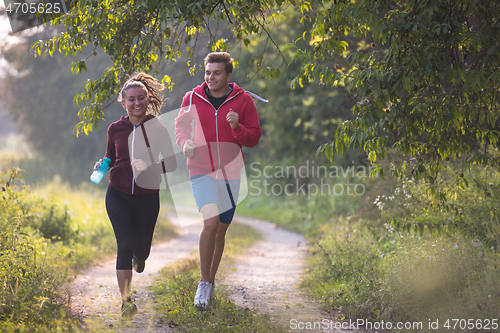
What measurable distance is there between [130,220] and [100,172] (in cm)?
51

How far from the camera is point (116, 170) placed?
4023mm

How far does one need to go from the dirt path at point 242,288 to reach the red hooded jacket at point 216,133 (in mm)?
1341

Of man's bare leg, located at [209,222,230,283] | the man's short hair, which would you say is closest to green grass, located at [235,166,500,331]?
man's bare leg, located at [209,222,230,283]

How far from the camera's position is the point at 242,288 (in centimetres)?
561

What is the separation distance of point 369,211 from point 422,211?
8.83 feet

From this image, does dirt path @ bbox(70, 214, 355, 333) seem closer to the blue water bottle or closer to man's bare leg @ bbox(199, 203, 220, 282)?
man's bare leg @ bbox(199, 203, 220, 282)

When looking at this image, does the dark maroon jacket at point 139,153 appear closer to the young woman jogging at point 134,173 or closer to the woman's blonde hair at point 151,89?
the young woman jogging at point 134,173

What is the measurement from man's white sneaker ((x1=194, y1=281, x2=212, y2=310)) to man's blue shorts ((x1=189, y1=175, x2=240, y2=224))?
627mm

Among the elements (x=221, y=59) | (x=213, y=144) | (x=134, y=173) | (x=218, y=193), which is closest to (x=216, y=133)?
(x=213, y=144)

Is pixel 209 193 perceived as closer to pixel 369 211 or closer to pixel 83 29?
pixel 83 29

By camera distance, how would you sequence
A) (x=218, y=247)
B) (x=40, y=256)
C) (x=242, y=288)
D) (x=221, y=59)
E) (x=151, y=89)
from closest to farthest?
(x=221, y=59) → (x=218, y=247) → (x=151, y=89) → (x=40, y=256) → (x=242, y=288)

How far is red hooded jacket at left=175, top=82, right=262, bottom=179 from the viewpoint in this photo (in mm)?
4203

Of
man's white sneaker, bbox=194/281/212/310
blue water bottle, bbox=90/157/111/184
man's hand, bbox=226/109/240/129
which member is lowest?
man's white sneaker, bbox=194/281/212/310

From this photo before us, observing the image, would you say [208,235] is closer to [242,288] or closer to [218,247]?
[218,247]
